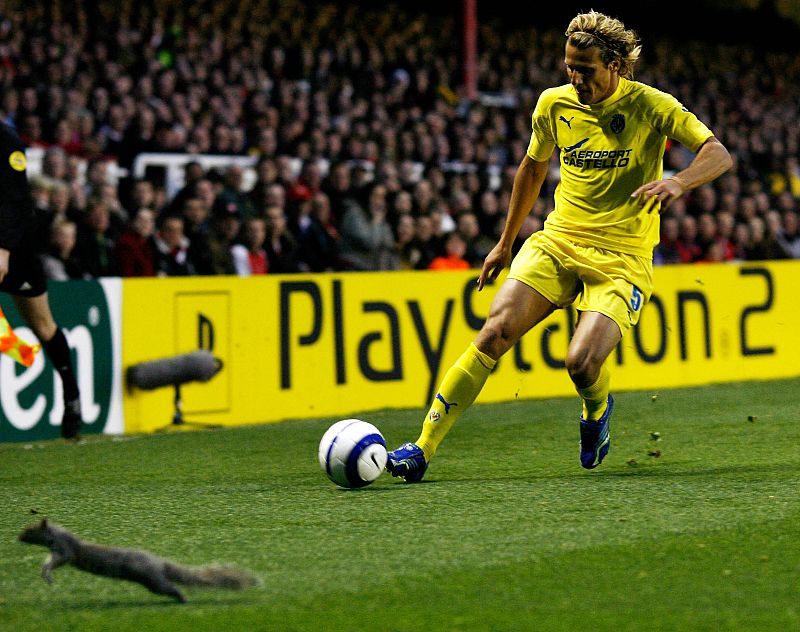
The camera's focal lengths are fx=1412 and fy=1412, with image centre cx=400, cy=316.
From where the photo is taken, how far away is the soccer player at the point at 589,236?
21.5 ft

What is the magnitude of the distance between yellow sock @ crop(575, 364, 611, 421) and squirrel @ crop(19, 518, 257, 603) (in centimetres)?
309

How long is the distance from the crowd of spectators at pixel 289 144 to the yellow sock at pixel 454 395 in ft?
15.4

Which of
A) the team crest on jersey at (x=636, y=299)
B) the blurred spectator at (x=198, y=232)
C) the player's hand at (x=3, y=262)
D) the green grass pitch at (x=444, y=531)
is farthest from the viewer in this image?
the blurred spectator at (x=198, y=232)

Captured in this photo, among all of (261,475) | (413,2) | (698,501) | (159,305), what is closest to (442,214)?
(159,305)

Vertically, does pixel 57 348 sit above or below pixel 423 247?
below

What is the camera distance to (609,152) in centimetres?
671

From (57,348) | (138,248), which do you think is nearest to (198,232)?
(138,248)

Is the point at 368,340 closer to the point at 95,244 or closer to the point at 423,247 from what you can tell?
the point at 423,247

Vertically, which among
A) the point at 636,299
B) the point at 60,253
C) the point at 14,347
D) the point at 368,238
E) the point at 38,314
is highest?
the point at 636,299

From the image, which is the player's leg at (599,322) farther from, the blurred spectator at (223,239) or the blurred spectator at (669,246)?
the blurred spectator at (669,246)

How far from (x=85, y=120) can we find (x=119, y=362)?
4.52 metres

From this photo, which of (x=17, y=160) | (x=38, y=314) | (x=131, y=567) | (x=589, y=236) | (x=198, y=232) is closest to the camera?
(x=131, y=567)

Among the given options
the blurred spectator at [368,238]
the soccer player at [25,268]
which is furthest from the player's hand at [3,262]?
the blurred spectator at [368,238]

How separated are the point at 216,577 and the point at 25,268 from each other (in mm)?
5010
